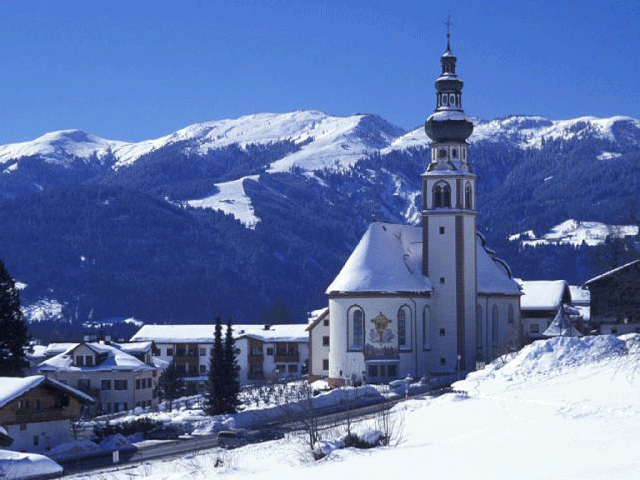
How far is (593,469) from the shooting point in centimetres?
2653

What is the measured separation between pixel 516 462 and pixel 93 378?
244 feet

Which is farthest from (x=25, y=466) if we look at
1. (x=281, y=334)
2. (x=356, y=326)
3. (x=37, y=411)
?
(x=281, y=334)

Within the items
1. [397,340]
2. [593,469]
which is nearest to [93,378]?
[397,340]

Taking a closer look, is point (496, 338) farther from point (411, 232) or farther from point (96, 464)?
point (96, 464)

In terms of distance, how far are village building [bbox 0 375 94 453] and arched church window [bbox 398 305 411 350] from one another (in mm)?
32253

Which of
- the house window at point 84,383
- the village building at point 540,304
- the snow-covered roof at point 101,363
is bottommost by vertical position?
the house window at point 84,383

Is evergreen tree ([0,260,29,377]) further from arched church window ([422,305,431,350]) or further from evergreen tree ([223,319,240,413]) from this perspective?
arched church window ([422,305,431,350])

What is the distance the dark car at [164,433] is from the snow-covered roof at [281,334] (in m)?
64.8

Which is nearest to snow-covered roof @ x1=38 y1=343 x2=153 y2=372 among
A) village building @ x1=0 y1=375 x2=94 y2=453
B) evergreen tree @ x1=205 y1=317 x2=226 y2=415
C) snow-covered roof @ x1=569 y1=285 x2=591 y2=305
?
evergreen tree @ x1=205 y1=317 x2=226 y2=415

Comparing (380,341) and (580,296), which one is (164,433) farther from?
(580,296)

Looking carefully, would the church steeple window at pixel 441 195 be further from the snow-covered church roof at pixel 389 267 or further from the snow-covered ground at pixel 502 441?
the snow-covered ground at pixel 502 441

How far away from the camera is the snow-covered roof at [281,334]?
12954 cm

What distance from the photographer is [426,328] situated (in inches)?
3642

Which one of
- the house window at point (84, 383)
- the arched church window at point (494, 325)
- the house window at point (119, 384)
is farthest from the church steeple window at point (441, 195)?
the house window at point (84, 383)
